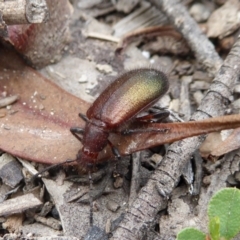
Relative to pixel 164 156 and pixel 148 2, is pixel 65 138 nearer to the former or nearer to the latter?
pixel 164 156

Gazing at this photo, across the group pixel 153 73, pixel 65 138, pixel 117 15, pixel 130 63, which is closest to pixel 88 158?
pixel 65 138

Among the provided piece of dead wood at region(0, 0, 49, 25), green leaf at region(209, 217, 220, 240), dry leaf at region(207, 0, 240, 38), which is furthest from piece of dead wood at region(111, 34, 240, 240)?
piece of dead wood at region(0, 0, 49, 25)

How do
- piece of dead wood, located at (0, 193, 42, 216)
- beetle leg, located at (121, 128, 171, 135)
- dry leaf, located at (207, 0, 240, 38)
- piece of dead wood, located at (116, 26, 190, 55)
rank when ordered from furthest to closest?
1. piece of dead wood, located at (116, 26, 190, 55)
2. dry leaf, located at (207, 0, 240, 38)
3. piece of dead wood, located at (0, 193, 42, 216)
4. beetle leg, located at (121, 128, 171, 135)

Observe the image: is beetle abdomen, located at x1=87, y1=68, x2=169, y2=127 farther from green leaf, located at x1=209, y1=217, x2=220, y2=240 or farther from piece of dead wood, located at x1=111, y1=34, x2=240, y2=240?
green leaf, located at x1=209, y1=217, x2=220, y2=240

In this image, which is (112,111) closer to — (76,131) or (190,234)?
(76,131)

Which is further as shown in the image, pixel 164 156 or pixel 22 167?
pixel 22 167

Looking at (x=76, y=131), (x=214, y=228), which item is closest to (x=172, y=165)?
(x=214, y=228)
